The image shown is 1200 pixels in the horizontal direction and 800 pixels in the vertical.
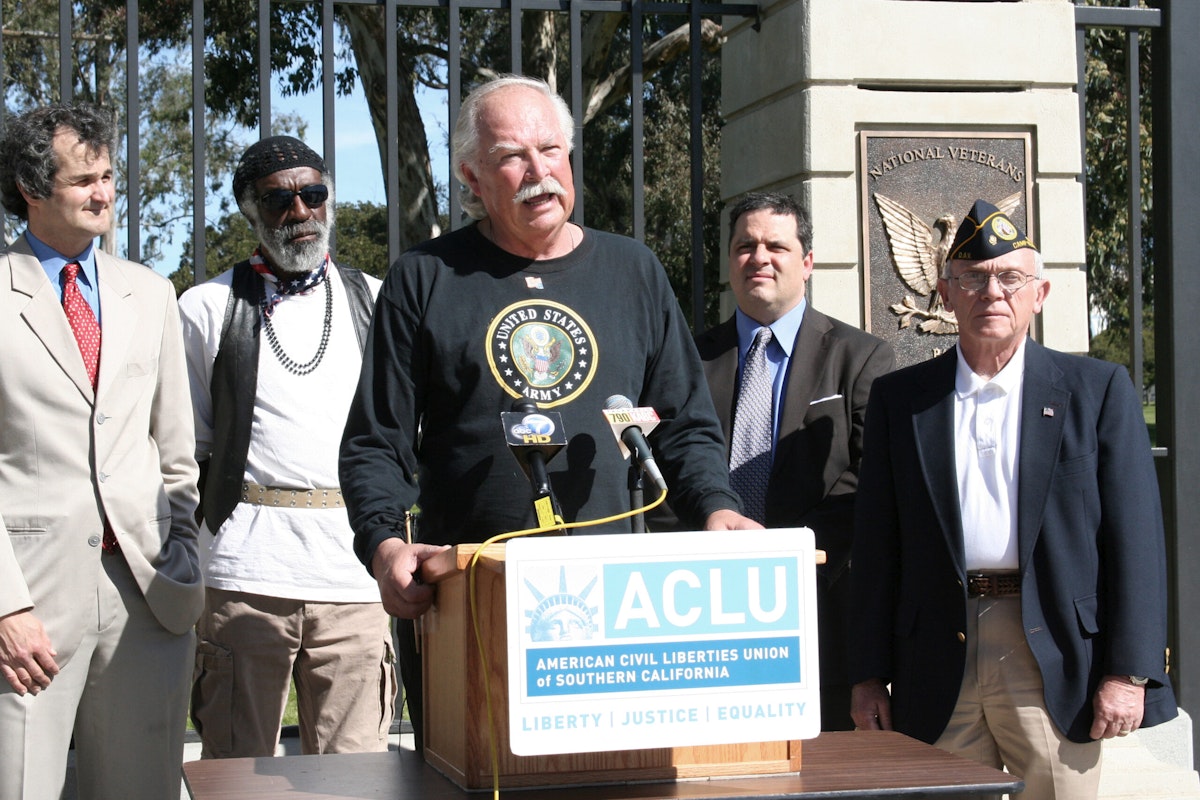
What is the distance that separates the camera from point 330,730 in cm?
443

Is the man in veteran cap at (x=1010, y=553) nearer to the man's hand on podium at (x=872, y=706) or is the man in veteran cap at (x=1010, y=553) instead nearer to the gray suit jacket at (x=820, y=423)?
the man's hand on podium at (x=872, y=706)

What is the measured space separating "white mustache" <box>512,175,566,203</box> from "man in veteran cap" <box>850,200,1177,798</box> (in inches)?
51.1

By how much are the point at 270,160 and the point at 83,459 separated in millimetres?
1385

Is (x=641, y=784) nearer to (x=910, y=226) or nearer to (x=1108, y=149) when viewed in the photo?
(x=910, y=226)

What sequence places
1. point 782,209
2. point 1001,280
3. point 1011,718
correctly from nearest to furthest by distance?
point 1011,718 → point 1001,280 → point 782,209

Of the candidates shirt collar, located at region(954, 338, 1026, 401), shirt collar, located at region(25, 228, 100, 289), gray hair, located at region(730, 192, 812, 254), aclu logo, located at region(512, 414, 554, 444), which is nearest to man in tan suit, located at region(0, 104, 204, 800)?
shirt collar, located at region(25, 228, 100, 289)

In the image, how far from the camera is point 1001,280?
151 inches

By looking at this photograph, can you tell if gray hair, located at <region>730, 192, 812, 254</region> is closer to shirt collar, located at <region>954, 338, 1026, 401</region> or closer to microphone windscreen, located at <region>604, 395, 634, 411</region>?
shirt collar, located at <region>954, 338, 1026, 401</region>

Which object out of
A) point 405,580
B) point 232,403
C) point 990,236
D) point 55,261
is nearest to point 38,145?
point 55,261

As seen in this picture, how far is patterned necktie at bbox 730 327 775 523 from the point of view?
448cm

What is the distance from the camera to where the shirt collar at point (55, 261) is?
12.2 feet

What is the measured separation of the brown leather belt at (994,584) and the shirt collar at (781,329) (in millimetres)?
1183

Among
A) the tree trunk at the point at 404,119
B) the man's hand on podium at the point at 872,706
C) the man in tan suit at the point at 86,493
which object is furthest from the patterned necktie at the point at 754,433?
the tree trunk at the point at 404,119

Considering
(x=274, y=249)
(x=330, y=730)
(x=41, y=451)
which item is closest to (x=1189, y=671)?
(x=330, y=730)
